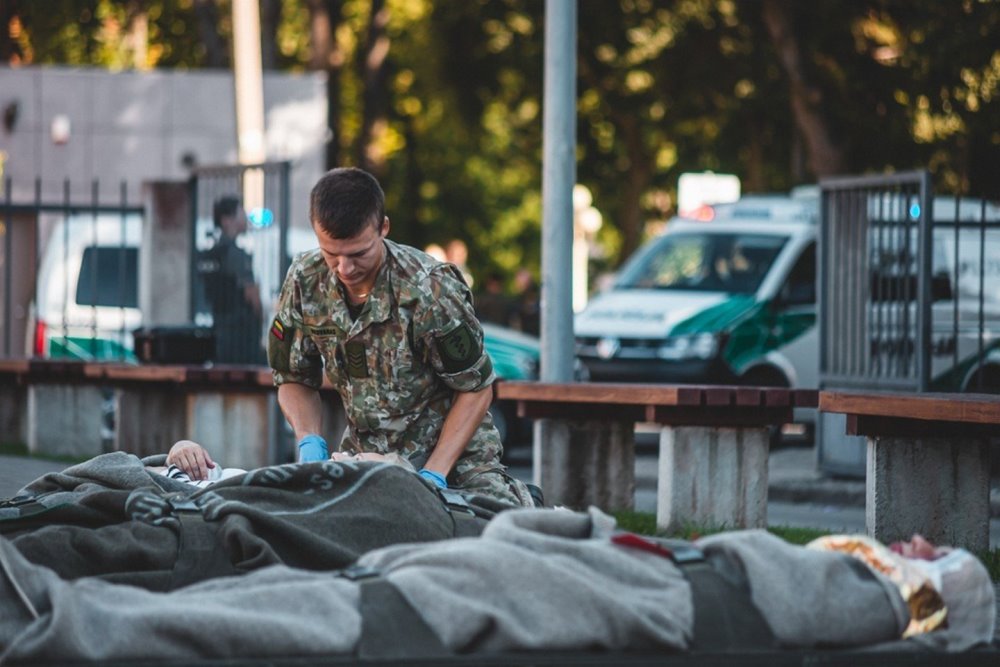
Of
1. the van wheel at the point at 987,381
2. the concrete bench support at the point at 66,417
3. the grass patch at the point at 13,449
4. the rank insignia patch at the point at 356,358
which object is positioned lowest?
the grass patch at the point at 13,449

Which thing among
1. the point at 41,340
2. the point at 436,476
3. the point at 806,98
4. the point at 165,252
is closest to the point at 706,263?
the point at 806,98

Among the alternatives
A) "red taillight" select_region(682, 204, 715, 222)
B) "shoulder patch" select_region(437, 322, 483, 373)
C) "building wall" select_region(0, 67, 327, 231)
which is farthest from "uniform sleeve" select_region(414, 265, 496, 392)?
"building wall" select_region(0, 67, 327, 231)

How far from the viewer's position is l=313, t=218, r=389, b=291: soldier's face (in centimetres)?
558

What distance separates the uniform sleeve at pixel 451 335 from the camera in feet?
19.3

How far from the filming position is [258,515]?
463 cm

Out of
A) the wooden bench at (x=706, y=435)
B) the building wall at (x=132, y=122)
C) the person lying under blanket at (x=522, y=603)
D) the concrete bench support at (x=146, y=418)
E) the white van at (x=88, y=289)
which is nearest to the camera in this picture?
the person lying under blanket at (x=522, y=603)

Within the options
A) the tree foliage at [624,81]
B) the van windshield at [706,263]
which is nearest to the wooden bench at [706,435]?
the van windshield at [706,263]

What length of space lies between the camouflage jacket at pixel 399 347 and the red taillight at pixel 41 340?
→ 10287mm

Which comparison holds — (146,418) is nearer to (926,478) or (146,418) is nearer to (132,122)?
(926,478)

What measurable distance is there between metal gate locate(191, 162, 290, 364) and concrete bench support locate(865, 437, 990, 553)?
5609 mm

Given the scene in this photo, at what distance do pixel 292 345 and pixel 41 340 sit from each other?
10.3 m

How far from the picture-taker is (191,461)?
5605mm

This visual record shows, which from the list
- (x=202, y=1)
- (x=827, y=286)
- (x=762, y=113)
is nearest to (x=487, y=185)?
(x=762, y=113)

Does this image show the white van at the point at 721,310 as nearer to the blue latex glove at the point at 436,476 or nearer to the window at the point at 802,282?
the window at the point at 802,282
